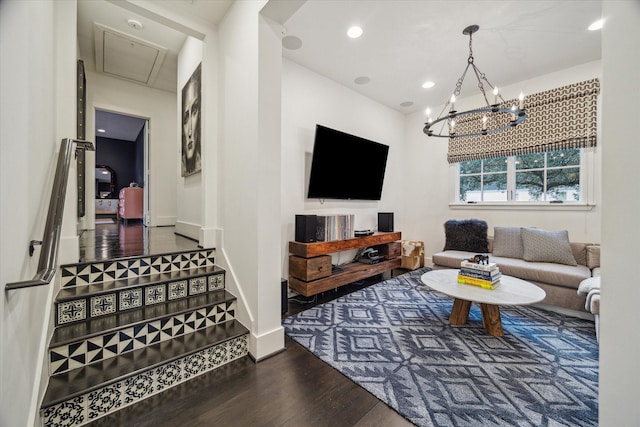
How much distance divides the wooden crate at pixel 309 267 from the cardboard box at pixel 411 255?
1.99 m

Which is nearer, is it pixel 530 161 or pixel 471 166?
pixel 530 161

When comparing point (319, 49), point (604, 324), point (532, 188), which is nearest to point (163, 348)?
point (604, 324)

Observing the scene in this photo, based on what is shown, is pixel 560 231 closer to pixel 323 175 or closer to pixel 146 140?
pixel 323 175

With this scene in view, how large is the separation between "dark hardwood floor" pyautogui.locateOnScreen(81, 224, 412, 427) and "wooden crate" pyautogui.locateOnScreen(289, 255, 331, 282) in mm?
1119

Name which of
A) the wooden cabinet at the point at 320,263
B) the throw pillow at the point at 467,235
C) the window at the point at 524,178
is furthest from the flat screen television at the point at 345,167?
the window at the point at 524,178

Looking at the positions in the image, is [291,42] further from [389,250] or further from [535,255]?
[535,255]

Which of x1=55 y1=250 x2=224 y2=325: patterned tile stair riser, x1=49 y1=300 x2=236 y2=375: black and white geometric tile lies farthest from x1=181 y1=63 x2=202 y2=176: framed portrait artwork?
x1=49 y1=300 x2=236 y2=375: black and white geometric tile

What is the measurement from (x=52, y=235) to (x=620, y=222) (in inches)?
77.4

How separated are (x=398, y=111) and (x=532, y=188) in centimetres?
259

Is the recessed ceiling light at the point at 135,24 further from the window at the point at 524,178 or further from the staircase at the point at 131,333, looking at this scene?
the window at the point at 524,178

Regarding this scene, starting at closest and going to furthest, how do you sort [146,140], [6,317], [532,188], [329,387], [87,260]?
1. [6,317]
2. [329,387]
3. [87,260]
4. [532,188]
5. [146,140]

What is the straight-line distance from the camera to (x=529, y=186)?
375 centimetres

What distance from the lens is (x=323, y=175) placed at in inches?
135

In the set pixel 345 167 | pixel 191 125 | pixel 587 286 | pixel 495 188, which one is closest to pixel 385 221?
pixel 345 167
